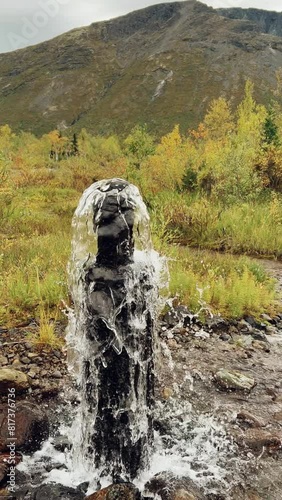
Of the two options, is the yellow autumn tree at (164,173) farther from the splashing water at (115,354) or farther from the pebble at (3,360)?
the splashing water at (115,354)

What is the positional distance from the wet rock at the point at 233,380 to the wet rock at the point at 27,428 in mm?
1654

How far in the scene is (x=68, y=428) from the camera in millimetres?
3438

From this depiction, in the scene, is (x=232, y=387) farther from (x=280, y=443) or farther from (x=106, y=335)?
(x=106, y=335)

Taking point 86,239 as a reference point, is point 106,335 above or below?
below

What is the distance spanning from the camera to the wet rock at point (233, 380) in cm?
406

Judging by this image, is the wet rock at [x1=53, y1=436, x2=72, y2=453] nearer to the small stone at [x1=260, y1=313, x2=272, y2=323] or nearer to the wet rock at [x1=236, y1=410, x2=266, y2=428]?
the wet rock at [x1=236, y1=410, x2=266, y2=428]

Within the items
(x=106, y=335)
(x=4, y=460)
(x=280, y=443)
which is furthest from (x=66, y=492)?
(x=280, y=443)

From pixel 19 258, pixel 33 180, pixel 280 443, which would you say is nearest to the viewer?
pixel 280 443

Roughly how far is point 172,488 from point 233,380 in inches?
55.7

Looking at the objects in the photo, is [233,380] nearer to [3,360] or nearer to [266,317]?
[266,317]

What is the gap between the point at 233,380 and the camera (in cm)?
411

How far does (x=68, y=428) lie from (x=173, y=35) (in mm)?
196034

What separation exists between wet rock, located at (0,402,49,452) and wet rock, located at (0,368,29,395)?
0.23m

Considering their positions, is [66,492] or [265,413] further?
[265,413]
